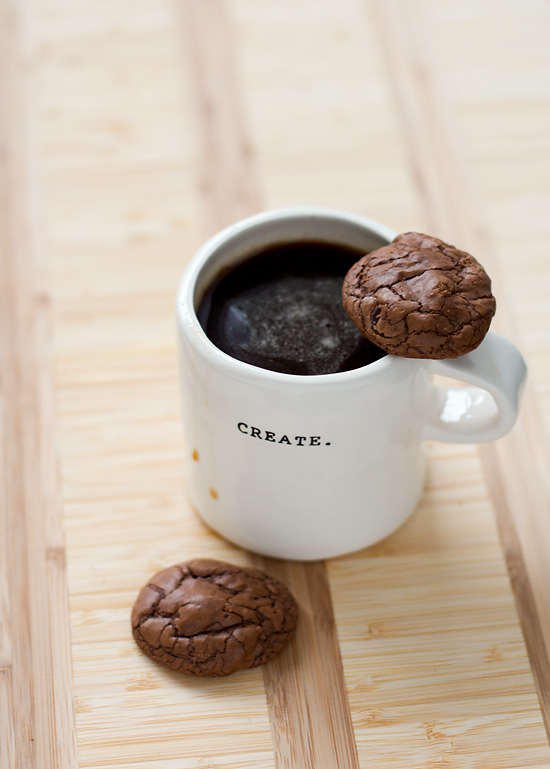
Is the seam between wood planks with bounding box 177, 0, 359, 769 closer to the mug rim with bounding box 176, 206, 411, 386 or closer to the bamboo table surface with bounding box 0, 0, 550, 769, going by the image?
the bamboo table surface with bounding box 0, 0, 550, 769

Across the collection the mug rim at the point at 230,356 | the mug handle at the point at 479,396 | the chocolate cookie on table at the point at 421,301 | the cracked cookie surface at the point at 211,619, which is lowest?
the cracked cookie surface at the point at 211,619

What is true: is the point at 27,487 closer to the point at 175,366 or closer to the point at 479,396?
the point at 175,366

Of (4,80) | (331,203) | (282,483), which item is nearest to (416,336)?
(282,483)

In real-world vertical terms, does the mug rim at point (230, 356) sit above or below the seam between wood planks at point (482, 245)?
above

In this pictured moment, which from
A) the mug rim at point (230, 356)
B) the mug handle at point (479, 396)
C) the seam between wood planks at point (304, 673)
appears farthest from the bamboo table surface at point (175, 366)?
the mug rim at point (230, 356)

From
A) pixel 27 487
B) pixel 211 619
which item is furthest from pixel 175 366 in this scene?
pixel 211 619

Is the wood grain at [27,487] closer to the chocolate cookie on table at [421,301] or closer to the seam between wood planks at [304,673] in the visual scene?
the seam between wood planks at [304,673]
